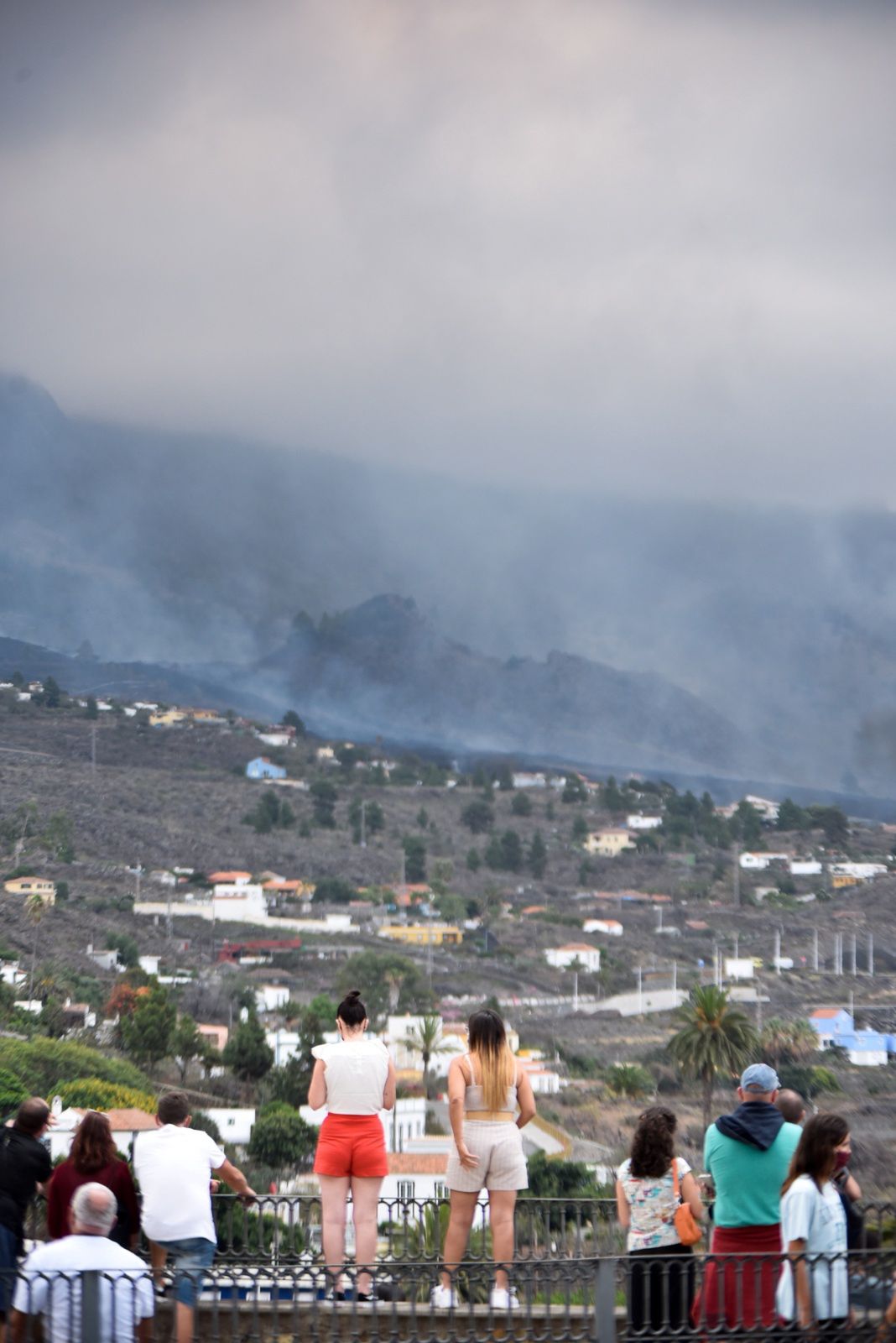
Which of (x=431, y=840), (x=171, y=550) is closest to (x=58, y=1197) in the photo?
(x=431, y=840)

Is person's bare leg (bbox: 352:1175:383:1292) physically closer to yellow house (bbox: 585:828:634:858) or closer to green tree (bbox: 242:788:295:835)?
green tree (bbox: 242:788:295:835)

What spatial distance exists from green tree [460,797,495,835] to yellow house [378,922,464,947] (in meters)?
23.9

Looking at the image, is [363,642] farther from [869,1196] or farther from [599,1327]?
[599,1327]

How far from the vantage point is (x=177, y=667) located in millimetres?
164875

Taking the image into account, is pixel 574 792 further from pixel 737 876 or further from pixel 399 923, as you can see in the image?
pixel 399 923

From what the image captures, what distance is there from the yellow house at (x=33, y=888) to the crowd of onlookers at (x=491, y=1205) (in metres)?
88.5

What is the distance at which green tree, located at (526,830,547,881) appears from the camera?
117m

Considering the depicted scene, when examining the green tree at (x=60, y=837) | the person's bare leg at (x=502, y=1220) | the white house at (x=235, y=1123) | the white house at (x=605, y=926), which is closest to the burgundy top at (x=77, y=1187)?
the person's bare leg at (x=502, y=1220)

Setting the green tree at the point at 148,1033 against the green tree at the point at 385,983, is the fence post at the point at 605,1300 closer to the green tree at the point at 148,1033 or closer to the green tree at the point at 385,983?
the green tree at the point at 148,1033

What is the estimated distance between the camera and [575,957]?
302 ft

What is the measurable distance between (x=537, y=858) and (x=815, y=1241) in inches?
4458

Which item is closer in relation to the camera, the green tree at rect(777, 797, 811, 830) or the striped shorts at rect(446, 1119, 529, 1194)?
the striped shorts at rect(446, 1119, 529, 1194)

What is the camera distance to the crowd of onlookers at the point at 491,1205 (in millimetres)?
5270

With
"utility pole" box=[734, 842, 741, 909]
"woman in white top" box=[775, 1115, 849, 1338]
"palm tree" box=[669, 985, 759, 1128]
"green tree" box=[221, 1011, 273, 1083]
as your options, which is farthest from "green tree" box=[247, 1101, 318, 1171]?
"utility pole" box=[734, 842, 741, 909]
